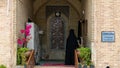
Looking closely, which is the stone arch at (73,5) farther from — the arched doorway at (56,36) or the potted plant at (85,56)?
the potted plant at (85,56)

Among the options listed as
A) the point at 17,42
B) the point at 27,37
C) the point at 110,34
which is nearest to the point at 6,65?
the point at 17,42

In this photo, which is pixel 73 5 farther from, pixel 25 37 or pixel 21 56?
pixel 21 56

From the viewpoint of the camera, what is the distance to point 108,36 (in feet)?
50.4

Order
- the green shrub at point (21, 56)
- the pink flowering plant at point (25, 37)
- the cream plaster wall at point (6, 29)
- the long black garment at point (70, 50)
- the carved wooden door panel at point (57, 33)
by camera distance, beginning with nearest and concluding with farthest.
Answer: the cream plaster wall at point (6, 29) < the green shrub at point (21, 56) < the pink flowering plant at point (25, 37) < the long black garment at point (70, 50) < the carved wooden door panel at point (57, 33)

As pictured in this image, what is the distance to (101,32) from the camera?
15406mm

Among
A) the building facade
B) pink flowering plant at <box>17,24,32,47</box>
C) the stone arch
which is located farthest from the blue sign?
the stone arch

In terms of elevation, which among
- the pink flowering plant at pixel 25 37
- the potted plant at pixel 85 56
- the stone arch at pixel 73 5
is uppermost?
the stone arch at pixel 73 5

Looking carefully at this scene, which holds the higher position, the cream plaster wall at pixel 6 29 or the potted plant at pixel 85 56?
the cream plaster wall at pixel 6 29

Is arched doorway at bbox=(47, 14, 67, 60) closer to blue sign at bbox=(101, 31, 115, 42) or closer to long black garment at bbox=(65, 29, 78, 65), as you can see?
long black garment at bbox=(65, 29, 78, 65)

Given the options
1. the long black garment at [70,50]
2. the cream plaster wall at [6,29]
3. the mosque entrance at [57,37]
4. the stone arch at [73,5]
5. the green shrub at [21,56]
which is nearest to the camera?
the cream plaster wall at [6,29]

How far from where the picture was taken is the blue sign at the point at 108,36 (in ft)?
50.4

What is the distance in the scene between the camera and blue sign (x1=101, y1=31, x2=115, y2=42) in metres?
15.4

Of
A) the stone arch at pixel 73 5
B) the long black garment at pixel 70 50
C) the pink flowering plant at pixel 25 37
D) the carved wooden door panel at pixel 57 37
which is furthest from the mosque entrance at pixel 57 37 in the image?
the pink flowering plant at pixel 25 37

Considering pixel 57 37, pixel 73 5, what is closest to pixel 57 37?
pixel 57 37
